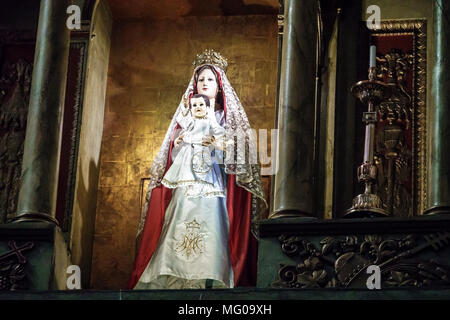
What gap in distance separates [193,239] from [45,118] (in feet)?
5.27

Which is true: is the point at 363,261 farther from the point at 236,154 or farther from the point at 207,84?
the point at 207,84

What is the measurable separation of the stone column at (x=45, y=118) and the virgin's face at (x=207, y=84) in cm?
136

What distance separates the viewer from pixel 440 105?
11008mm

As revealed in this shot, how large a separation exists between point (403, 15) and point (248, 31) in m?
1.69

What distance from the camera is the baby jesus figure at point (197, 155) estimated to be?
12047 mm

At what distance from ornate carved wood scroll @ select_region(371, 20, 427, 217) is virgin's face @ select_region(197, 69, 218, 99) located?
1502 mm

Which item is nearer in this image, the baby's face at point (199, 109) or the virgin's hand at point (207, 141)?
the virgin's hand at point (207, 141)

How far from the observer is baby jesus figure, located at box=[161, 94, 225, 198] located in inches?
474

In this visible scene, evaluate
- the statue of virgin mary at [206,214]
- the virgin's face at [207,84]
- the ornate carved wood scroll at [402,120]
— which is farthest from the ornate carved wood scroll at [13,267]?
the ornate carved wood scroll at [402,120]

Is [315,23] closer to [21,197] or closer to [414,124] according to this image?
[414,124]

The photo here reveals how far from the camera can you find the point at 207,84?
41.6 ft
